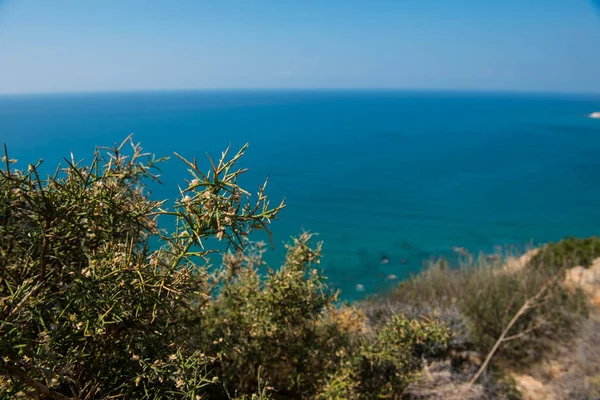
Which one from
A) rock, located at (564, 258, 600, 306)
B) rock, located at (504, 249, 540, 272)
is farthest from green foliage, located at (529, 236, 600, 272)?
rock, located at (564, 258, 600, 306)

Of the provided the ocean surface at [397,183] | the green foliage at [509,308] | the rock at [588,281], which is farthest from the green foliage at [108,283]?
the rock at [588,281]

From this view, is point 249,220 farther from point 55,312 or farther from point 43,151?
point 43,151

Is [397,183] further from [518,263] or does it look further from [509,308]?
[509,308]

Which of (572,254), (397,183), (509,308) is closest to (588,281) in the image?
(572,254)

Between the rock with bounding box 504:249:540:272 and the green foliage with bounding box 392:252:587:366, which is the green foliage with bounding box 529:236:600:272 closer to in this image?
the rock with bounding box 504:249:540:272

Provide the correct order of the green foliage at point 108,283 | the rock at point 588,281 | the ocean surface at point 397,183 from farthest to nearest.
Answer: the ocean surface at point 397,183 → the rock at point 588,281 → the green foliage at point 108,283

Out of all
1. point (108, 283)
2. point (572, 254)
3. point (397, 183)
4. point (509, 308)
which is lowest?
point (397, 183)

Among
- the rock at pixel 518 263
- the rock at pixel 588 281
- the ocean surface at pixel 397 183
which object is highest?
the rock at pixel 588 281

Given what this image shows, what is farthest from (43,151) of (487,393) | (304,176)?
(487,393)

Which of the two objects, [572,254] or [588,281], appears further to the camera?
[572,254]

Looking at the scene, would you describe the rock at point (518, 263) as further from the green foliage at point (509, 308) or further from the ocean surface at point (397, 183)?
the ocean surface at point (397, 183)

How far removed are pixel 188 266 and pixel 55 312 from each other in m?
0.51

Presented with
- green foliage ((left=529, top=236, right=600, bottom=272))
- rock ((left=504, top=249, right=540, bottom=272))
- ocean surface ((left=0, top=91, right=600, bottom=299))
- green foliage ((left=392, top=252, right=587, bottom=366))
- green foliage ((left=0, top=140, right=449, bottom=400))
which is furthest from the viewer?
ocean surface ((left=0, top=91, right=600, bottom=299))

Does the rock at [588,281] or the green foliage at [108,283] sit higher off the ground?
the green foliage at [108,283]
